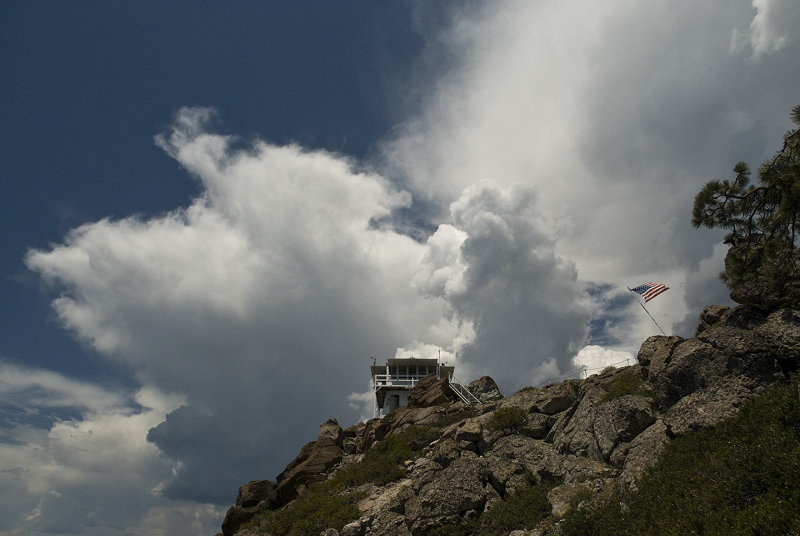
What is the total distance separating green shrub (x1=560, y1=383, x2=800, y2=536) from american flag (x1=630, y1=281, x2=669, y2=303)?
15.0m

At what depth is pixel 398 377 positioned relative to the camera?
58.1m

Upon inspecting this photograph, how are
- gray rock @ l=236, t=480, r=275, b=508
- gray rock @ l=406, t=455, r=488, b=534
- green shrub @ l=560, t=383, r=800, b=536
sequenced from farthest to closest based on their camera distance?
1. gray rock @ l=236, t=480, r=275, b=508
2. gray rock @ l=406, t=455, r=488, b=534
3. green shrub @ l=560, t=383, r=800, b=536

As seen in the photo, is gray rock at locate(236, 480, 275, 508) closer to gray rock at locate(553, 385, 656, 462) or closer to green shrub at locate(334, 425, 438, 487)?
green shrub at locate(334, 425, 438, 487)

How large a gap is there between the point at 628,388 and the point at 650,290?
10.2m

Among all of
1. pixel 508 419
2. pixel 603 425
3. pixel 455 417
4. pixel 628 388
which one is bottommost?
pixel 603 425

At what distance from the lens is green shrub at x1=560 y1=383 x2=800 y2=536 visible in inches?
395

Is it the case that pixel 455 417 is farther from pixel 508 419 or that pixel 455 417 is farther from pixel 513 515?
pixel 513 515

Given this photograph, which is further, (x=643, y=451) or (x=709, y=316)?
(x=709, y=316)

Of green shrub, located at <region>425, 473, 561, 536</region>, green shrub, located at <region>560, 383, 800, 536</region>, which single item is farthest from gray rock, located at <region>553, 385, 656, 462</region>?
green shrub, located at <region>560, 383, 800, 536</region>

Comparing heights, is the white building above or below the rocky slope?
above

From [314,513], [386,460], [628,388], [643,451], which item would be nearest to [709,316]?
[628,388]

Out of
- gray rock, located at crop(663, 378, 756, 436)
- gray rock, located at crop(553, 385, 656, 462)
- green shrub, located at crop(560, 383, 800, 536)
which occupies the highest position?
gray rock, located at crop(553, 385, 656, 462)

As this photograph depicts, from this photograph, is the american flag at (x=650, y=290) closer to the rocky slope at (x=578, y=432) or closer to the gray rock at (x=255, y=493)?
the rocky slope at (x=578, y=432)

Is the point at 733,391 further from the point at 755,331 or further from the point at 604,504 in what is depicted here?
the point at 604,504
